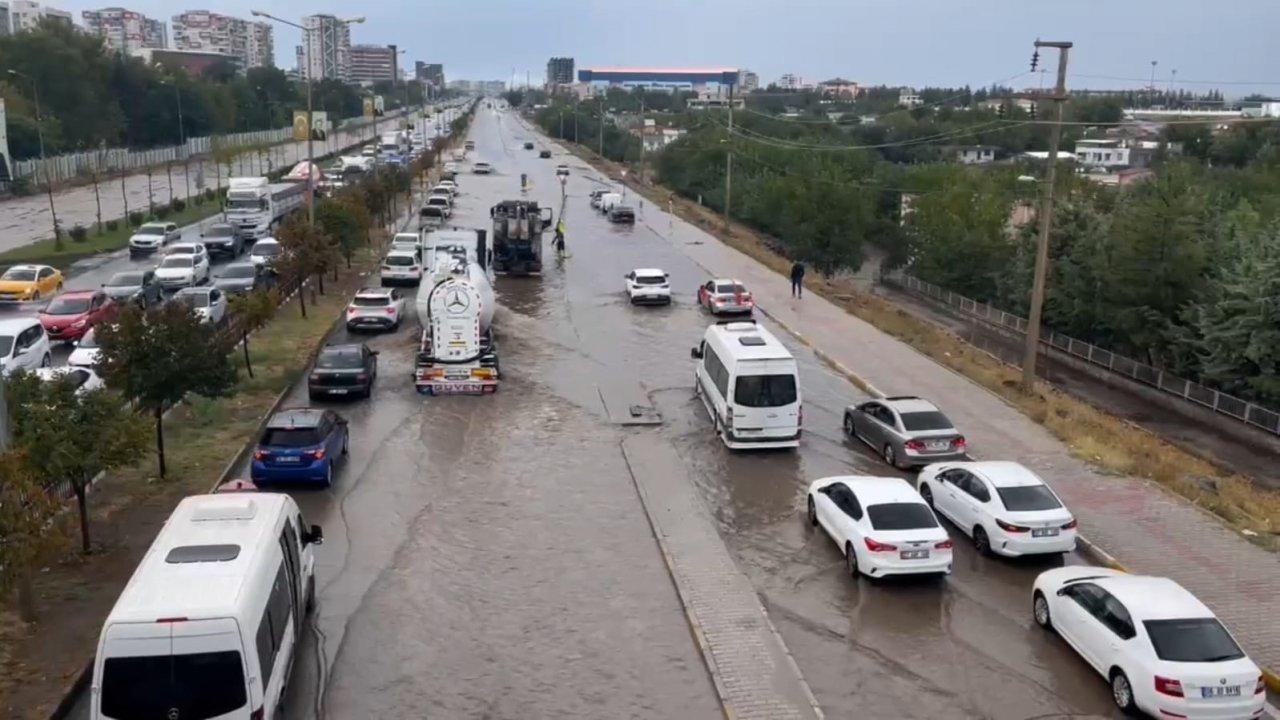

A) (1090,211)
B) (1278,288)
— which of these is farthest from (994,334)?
(1278,288)

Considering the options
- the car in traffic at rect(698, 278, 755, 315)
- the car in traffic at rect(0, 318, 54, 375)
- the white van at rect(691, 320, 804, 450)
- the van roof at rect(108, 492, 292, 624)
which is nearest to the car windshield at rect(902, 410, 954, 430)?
the white van at rect(691, 320, 804, 450)

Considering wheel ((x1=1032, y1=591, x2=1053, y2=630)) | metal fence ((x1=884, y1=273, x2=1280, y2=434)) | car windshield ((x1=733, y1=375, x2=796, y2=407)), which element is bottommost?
metal fence ((x1=884, y1=273, x2=1280, y2=434))

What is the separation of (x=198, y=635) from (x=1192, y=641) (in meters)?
10.1

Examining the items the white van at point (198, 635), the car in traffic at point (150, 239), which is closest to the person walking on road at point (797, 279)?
the car in traffic at point (150, 239)

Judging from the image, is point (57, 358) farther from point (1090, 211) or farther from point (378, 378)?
point (1090, 211)

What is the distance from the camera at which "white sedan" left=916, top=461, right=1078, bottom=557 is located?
624 inches

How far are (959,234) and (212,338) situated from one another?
1865 inches

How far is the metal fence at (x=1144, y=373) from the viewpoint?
31312mm

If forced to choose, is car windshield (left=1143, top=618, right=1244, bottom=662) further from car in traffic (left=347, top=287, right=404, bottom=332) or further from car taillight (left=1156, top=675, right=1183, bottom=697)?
car in traffic (left=347, top=287, right=404, bottom=332)

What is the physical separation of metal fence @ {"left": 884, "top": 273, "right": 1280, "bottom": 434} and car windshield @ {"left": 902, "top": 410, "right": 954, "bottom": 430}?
1489cm

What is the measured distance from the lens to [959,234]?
59625 millimetres

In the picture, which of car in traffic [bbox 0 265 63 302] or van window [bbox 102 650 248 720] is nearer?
van window [bbox 102 650 248 720]

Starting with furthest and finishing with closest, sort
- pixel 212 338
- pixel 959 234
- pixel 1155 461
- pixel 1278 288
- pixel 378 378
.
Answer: pixel 959 234 < pixel 1278 288 < pixel 378 378 < pixel 1155 461 < pixel 212 338

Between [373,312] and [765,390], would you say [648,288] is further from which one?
[765,390]
